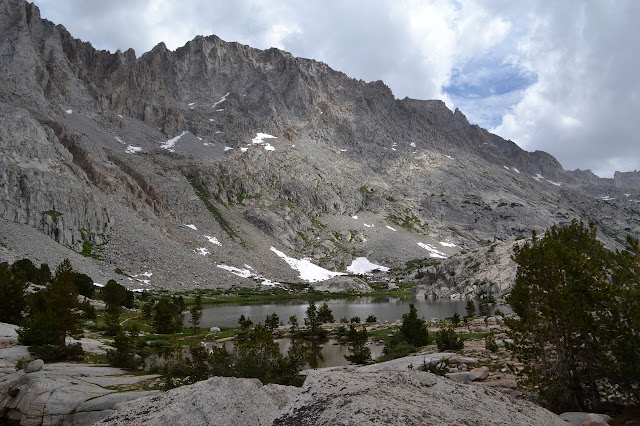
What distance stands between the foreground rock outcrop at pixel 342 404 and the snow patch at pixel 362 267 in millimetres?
164930

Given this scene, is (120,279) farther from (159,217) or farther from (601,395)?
(601,395)

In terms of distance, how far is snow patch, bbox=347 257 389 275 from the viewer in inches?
6762

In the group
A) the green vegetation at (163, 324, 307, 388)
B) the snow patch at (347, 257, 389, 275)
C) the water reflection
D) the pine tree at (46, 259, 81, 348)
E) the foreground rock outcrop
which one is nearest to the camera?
the foreground rock outcrop

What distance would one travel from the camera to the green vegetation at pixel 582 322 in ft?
38.4

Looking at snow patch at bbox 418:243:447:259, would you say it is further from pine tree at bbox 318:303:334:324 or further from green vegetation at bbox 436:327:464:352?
green vegetation at bbox 436:327:464:352

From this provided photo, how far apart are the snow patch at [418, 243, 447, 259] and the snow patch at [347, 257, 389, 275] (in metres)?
29.8

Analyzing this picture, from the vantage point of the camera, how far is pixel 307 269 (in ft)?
518

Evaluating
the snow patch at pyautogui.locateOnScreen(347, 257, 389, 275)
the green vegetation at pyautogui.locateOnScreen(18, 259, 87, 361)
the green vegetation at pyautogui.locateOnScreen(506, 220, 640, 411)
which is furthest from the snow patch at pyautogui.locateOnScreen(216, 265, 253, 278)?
the green vegetation at pyautogui.locateOnScreen(506, 220, 640, 411)

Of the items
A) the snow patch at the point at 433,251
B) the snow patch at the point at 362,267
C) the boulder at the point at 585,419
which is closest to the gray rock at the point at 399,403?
the boulder at the point at 585,419

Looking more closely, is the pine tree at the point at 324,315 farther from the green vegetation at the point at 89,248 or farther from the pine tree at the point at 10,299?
the green vegetation at the point at 89,248

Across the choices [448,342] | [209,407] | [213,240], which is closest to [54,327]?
[209,407]

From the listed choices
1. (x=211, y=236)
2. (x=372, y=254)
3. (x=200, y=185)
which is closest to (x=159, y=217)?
(x=211, y=236)

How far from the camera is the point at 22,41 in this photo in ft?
585

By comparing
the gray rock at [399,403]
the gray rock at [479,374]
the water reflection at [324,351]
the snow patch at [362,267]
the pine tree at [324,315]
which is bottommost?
the water reflection at [324,351]
